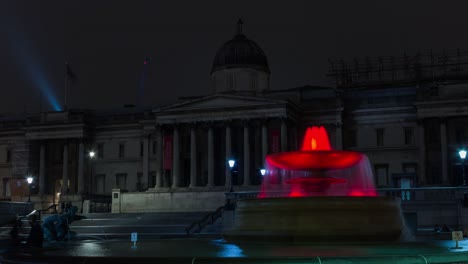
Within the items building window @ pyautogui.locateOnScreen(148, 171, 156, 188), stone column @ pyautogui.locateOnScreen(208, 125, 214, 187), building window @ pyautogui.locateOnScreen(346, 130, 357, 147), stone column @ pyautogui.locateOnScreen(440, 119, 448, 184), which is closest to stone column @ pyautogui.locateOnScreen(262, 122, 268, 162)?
stone column @ pyautogui.locateOnScreen(208, 125, 214, 187)

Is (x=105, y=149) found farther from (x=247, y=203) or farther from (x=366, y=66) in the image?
(x=247, y=203)

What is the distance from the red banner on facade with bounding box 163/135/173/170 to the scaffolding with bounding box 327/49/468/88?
20.1 metres

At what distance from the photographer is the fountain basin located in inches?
608

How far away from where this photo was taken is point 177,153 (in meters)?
57.6

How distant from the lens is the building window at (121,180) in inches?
2603

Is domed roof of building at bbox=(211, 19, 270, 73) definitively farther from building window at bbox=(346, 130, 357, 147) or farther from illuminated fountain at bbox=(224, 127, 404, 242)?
illuminated fountain at bbox=(224, 127, 404, 242)

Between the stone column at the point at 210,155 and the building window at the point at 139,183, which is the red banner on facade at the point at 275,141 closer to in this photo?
the stone column at the point at 210,155

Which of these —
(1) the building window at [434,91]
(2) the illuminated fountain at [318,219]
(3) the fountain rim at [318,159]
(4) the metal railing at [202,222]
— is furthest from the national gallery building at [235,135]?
(2) the illuminated fountain at [318,219]

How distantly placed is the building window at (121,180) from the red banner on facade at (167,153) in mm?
9507

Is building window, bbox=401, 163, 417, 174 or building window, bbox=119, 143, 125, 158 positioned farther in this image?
building window, bbox=119, 143, 125, 158

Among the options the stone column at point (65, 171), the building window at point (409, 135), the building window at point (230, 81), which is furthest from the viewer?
the stone column at point (65, 171)

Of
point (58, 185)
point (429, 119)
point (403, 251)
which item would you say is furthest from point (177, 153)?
point (403, 251)

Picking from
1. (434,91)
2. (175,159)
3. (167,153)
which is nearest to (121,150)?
(167,153)

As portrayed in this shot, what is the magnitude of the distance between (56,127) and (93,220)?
24.2m
